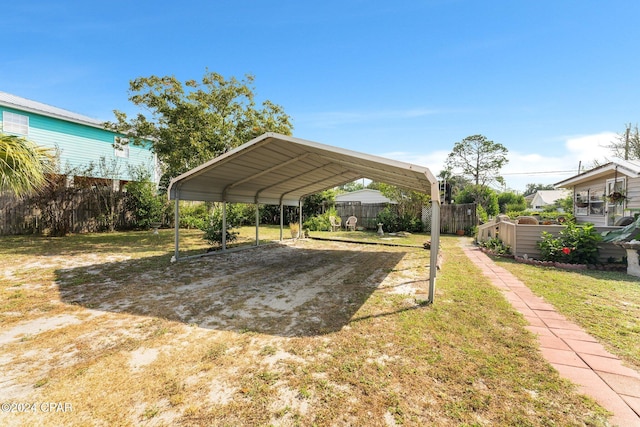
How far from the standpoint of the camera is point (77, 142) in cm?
1459

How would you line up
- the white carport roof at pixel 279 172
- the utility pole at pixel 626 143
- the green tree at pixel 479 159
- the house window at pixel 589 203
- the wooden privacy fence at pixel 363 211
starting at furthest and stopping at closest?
the green tree at pixel 479 159 < the utility pole at pixel 626 143 < the wooden privacy fence at pixel 363 211 < the house window at pixel 589 203 < the white carport roof at pixel 279 172

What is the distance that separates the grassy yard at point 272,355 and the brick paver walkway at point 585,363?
15 cm

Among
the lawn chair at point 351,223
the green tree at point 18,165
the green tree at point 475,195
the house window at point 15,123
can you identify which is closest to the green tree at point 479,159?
the green tree at point 475,195

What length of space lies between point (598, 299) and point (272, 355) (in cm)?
486

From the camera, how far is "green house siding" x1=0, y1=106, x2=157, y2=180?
43.8ft

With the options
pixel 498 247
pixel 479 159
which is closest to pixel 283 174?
pixel 498 247

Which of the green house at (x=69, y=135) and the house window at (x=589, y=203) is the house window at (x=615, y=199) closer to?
the house window at (x=589, y=203)

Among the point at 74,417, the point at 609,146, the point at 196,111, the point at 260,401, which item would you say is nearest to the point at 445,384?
the point at 260,401

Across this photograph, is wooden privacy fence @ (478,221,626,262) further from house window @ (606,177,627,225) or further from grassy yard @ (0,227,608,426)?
grassy yard @ (0,227,608,426)

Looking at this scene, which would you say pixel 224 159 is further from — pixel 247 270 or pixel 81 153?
pixel 81 153

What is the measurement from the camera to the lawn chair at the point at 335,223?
1630 centimetres

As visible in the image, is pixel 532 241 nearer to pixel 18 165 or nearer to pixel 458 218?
pixel 458 218

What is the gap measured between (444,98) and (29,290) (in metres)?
14.7

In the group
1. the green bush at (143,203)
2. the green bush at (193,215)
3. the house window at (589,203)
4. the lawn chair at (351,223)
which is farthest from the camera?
the lawn chair at (351,223)
